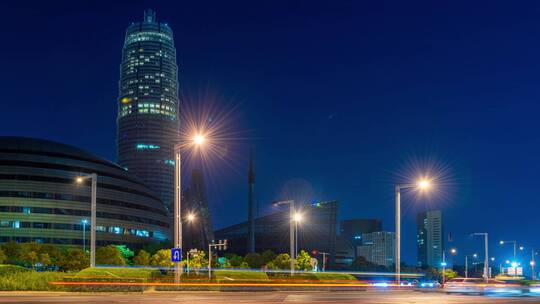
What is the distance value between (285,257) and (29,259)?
4513 centimetres

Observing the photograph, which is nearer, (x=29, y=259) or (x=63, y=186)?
(x=29, y=259)

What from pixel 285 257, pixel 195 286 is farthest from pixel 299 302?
pixel 285 257

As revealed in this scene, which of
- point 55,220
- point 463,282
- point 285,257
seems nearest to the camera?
point 463,282

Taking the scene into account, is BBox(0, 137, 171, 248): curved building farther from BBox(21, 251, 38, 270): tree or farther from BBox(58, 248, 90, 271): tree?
BBox(58, 248, 90, 271): tree

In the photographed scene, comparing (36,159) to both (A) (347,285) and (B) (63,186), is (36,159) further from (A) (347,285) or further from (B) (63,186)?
Result: (A) (347,285)

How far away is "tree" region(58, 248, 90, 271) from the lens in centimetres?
10856

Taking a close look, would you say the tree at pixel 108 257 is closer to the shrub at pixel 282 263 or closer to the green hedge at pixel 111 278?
the shrub at pixel 282 263

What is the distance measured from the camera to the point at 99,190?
164 meters

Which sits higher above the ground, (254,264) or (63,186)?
(63,186)

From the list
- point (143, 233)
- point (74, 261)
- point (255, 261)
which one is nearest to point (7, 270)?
point (74, 261)

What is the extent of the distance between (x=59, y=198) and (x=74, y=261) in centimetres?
5323

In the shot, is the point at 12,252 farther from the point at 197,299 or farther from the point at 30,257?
the point at 197,299

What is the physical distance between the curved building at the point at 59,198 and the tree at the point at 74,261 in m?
43.4

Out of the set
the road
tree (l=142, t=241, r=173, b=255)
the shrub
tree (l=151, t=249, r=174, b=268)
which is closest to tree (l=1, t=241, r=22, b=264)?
tree (l=151, t=249, r=174, b=268)
